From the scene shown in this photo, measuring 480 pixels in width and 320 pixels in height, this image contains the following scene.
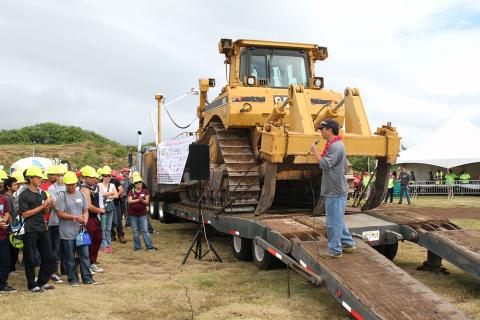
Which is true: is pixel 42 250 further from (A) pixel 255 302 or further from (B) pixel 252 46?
(B) pixel 252 46

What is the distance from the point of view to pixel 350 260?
6.61 meters

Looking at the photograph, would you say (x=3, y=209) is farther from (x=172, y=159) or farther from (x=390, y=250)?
(x=390, y=250)

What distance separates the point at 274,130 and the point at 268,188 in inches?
44.3

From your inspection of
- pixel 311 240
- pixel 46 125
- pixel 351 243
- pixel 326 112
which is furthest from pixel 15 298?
pixel 46 125

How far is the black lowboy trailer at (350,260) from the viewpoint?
546cm

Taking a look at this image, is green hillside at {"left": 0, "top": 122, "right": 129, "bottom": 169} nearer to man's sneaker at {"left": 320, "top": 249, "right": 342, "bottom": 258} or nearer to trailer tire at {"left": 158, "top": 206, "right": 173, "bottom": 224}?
trailer tire at {"left": 158, "top": 206, "right": 173, "bottom": 224}

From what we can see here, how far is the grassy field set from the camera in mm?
6251

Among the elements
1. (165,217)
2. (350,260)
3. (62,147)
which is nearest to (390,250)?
(350,260)

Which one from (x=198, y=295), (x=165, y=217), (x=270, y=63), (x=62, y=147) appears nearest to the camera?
(x=198, y=295)

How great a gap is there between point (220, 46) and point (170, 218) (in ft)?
22.9

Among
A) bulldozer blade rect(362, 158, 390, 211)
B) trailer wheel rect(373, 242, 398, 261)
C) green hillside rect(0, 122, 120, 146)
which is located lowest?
trailer wheel rect(373, 242, 398, 261)

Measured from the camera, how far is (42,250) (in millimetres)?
7266

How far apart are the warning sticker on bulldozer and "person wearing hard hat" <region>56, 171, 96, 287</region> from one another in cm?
406

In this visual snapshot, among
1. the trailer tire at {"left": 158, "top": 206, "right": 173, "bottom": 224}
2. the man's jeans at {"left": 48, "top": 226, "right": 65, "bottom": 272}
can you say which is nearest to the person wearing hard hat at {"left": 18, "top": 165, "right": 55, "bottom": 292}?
the man's jeans at {"left": 48, "top": 226, "right": 65, "bottom": 272}
